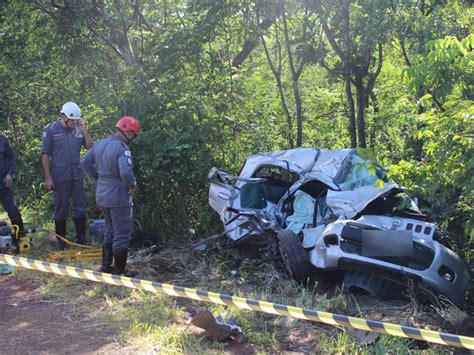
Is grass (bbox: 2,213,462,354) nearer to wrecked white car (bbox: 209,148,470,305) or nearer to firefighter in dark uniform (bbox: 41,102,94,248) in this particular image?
wrecked white car (bbox: 209,148,470,305)

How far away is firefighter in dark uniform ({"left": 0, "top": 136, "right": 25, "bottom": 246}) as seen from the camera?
22.8ft

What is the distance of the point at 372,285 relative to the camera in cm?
533

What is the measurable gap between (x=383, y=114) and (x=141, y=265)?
247 inches

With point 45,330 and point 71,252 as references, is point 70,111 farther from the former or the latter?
point 45,330

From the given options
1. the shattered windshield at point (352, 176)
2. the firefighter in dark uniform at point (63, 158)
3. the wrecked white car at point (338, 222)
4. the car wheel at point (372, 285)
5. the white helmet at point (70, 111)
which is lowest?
the car wheel at point (372, 285)

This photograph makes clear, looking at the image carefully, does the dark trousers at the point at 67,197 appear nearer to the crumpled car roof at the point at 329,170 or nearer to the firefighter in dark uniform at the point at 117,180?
the firefighter in dark uniform at the point at 117,180

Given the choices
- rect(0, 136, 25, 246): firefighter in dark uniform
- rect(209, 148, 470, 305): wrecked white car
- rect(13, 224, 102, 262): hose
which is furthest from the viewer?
rect(0, 136, 25, 246): firefighter in dark uniform

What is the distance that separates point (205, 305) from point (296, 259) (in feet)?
3.95

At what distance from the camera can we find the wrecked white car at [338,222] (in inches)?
198

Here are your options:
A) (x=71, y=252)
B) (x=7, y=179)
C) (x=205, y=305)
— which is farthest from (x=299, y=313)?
(x=7, y=179)

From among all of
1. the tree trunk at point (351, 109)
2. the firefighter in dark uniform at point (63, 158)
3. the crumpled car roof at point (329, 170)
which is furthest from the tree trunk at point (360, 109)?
the firefighter in dark uniform at point (63, 158)

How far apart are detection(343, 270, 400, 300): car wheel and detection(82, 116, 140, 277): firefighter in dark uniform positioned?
242cm

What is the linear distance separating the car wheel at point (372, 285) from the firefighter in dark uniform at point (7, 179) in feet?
14.1

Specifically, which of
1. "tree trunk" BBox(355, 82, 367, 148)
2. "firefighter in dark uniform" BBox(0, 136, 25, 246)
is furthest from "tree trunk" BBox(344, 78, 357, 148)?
"firefighter in dark uniform" BBox(0, 136, 25, 246)
